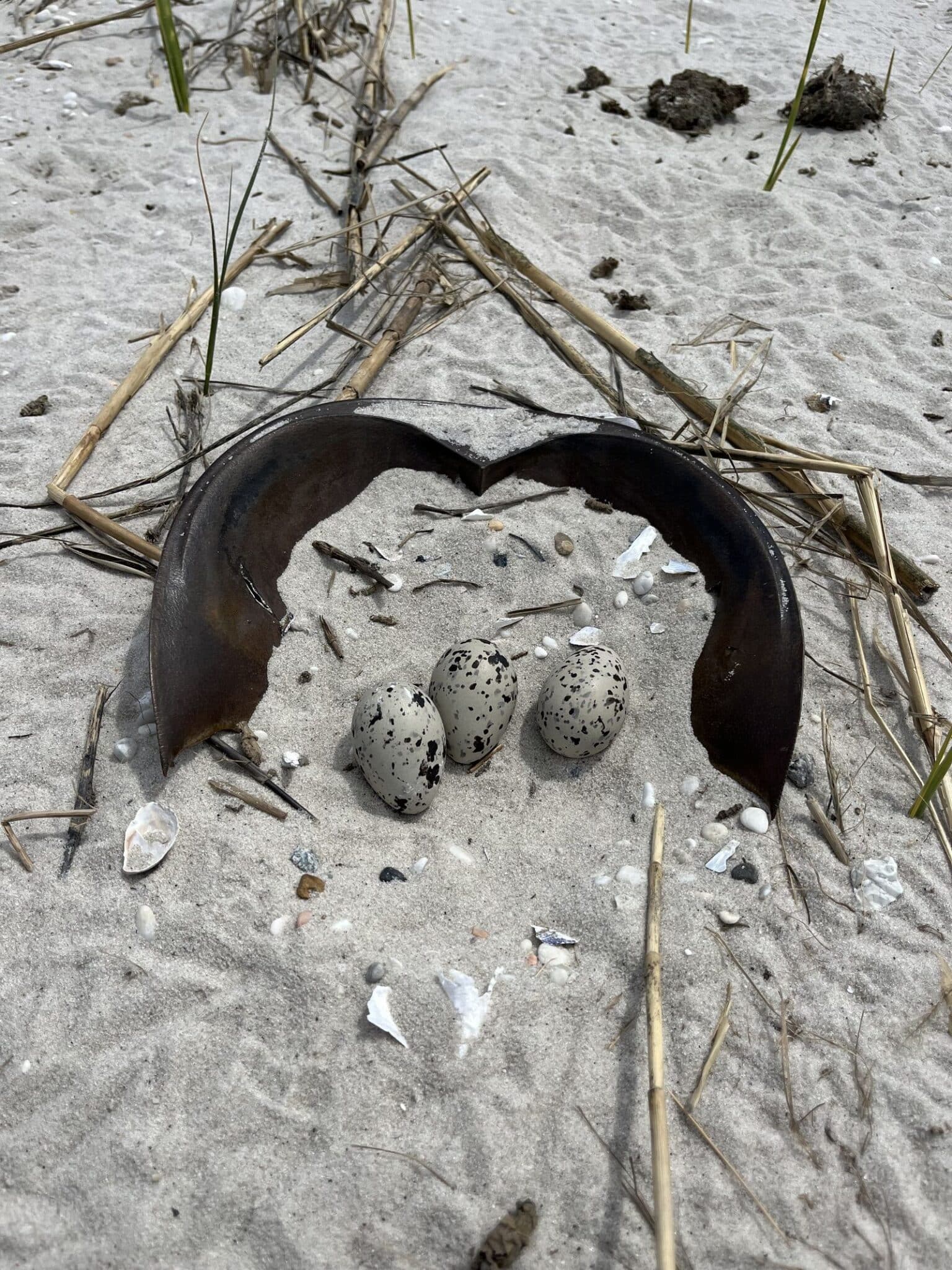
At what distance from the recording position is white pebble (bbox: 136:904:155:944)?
5.64 feet

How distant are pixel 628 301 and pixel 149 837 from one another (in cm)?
287

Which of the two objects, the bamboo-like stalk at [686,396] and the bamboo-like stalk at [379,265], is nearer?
the bamboo-like stalk at [686,396]

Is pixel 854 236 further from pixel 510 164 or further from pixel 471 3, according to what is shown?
pixel 471 3

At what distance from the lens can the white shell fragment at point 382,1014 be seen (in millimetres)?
1603

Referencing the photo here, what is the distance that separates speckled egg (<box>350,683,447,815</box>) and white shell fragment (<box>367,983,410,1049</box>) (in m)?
0.40

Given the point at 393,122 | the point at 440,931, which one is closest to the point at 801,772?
the point at 440,931

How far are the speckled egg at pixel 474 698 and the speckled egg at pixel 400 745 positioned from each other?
0.05 m

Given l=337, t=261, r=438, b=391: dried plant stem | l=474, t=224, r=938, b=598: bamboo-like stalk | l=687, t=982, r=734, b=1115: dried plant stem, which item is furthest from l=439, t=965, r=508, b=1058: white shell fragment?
l=337, t=261, r=438, b=391: dried plant stem

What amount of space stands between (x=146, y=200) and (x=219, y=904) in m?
3.73

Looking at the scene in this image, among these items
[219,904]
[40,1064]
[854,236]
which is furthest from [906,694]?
[854,236]

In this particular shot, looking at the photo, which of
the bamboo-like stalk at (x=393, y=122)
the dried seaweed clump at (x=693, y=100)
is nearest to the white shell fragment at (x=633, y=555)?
the bamboo-like stalk at (x=393, y=122)

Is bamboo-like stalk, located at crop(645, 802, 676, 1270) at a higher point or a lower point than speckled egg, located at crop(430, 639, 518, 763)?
lower

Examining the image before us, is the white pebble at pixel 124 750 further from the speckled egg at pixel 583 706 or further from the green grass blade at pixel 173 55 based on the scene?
the green grass blade at pixel 173 55

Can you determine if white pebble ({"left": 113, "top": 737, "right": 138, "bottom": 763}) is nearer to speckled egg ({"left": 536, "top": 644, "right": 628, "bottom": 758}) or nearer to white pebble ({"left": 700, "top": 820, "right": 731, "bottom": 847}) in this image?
speckled egg ({"left": 536, "top": 644, "right": 628, "bottom": 758})
